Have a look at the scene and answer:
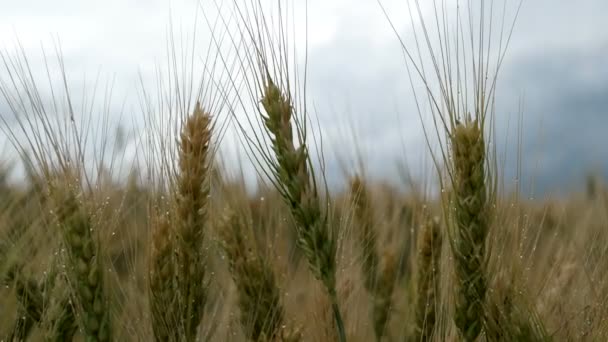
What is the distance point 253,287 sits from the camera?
2734 millimetres

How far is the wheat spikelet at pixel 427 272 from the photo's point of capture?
3111mm

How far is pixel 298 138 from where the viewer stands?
2512 mm

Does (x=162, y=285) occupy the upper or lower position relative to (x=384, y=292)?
upper

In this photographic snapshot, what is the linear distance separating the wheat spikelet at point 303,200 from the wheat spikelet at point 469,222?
1.12 feet

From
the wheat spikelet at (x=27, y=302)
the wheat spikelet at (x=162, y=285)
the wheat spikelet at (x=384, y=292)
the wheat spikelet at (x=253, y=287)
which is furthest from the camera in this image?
the wheat spikelet at (x=384, y=292)

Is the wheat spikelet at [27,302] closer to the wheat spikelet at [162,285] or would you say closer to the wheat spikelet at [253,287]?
the wheat spikelet at [162,285]

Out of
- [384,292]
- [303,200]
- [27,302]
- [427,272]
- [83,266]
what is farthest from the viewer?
[384,292]

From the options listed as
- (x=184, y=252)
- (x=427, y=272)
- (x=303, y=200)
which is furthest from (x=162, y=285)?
(x=427, y=272)

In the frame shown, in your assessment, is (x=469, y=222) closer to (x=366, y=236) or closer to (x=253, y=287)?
(x=253, y=287)

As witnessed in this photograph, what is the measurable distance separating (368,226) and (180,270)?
1274 mm

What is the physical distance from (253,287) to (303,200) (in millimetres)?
420

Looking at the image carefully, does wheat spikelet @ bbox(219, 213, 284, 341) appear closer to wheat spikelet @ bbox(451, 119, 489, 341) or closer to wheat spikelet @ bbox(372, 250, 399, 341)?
wheat spikelet @ bbox(451, 119, 489, 341)

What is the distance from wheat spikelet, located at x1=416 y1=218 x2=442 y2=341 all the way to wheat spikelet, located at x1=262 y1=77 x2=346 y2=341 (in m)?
0.71

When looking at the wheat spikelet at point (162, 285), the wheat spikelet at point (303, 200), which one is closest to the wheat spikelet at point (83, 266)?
the wheat spikelet at point (162, 285)
